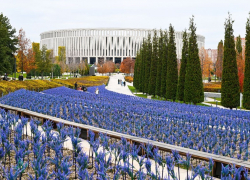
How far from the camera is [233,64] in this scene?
21.2 m

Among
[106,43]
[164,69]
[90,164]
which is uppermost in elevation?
[106,43]

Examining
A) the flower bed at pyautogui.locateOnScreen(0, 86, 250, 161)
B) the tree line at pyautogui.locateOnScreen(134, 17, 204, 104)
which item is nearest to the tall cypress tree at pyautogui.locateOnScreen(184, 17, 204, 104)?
the tree line at pyautogui.locateOnScreen(134, 17, 204, 104)

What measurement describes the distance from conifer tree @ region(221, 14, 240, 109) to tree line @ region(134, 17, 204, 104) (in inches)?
95.7

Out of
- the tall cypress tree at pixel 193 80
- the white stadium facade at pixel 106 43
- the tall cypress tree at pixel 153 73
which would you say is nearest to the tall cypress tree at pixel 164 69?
the tall cypress tree at pixel 153 73

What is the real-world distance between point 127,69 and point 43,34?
6799 centimetres

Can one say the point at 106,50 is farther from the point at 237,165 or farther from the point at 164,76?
the point at 237,165

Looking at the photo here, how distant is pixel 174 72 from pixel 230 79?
686 centimetres

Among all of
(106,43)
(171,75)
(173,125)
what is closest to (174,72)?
(171,75)

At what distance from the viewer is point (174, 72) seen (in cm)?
2703

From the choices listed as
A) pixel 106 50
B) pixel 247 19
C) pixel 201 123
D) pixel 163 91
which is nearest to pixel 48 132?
pixel 201 123

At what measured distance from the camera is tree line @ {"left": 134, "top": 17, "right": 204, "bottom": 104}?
23.3 metres

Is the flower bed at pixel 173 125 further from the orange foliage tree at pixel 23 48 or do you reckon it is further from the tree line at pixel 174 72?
the orange foliage tree at pixel 23 48

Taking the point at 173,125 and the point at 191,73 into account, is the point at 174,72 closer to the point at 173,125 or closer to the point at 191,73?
the point at 191,73

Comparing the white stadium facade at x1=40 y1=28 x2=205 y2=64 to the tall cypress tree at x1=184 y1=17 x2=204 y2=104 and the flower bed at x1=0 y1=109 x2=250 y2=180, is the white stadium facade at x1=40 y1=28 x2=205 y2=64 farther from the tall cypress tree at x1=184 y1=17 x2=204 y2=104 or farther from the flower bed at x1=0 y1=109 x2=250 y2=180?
the flower bed at x1=0 y1=109 x2=250 y2=180
